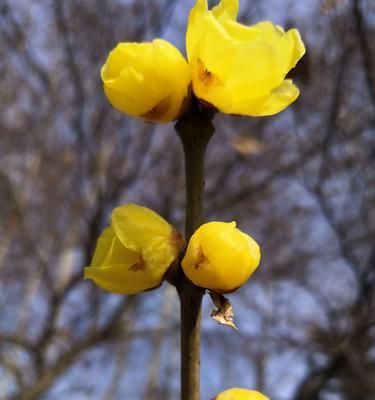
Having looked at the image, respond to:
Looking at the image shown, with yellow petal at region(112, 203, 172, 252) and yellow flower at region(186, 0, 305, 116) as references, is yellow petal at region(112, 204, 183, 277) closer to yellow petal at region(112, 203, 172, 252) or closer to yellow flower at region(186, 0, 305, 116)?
yellow petal at region(112, 203, 172, 252)

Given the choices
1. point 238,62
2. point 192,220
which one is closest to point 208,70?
point 238,62

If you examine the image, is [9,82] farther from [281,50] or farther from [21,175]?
[281,50]

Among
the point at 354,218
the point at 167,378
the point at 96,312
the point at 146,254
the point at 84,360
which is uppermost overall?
the point at 146,254

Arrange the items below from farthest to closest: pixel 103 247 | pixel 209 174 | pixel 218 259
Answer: pixel 209 174
pixel 103 247
pixel 218 259

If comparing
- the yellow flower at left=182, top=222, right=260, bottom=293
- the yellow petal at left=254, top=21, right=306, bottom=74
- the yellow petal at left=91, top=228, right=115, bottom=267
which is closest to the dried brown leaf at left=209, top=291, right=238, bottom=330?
the yellow flower at left=182, top=222, right=260, bottom=293

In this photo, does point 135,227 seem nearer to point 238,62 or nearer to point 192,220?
point 192,220

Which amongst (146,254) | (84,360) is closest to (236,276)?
(146,254)

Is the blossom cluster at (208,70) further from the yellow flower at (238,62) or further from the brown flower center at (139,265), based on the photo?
the brown flower center at (139,265)
